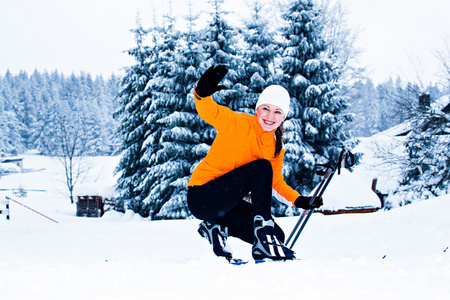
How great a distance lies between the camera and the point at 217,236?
10.2 ft

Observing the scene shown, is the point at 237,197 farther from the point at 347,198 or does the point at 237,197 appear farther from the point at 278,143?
the point at 347,198

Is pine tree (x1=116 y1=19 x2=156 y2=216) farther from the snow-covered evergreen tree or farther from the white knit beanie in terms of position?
the white knit beanie

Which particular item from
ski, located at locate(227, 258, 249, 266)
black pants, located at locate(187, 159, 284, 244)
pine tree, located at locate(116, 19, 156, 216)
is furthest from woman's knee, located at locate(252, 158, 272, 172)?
pine tree, located at locate(116, 19, 156, 216)

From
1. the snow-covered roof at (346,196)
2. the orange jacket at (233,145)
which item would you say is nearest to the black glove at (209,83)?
the orange jacket at (233,145)

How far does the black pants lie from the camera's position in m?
2.69

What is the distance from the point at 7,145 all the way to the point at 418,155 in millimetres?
67456

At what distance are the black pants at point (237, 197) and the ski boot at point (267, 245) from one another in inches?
3.3

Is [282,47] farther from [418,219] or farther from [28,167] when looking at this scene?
[28,167]

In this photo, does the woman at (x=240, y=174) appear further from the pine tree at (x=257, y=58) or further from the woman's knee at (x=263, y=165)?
the pine tree at (x=257, y=58)

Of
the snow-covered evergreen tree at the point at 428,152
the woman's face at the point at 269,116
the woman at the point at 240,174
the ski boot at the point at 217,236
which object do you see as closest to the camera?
the woman at the point at 240,174

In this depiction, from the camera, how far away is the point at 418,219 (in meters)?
5.14

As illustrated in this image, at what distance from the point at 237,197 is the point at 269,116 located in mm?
777

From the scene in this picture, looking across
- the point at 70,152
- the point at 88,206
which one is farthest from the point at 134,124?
the point at 70,152

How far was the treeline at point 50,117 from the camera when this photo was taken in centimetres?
6075
